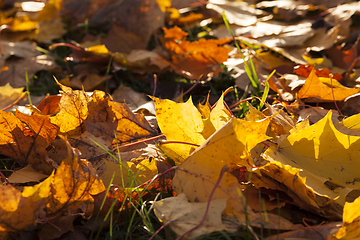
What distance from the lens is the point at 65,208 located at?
76 centimetres

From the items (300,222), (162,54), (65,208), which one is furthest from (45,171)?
(162,54)

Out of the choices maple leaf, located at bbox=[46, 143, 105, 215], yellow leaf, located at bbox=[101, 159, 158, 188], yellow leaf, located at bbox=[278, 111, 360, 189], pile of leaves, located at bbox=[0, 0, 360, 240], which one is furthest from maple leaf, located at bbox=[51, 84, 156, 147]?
yellow leaf, located at bbox=[278, 111, 360, 189]

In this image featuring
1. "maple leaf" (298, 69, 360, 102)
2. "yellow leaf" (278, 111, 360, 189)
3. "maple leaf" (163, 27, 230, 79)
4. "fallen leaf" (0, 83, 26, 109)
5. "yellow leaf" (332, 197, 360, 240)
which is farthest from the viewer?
"maple leaf" (163, 27, 230, 79)

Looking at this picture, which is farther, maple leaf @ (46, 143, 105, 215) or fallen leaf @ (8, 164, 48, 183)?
fallen leaf @ (8, 164, 48, 183)

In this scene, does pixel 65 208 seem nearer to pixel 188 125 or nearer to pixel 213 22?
pixel 188 125

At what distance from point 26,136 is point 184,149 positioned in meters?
0.49

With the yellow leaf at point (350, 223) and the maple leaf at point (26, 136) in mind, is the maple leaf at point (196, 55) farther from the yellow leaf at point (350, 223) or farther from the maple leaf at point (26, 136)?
the yellow leaf at point (350, 223)

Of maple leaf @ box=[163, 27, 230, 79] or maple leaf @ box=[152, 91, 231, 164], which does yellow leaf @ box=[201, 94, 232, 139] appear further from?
maple leaf @ box=[163, 27, 230, 79]

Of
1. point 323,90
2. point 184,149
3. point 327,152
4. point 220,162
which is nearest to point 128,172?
point 184,149

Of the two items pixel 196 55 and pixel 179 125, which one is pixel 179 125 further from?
pixel 196 55

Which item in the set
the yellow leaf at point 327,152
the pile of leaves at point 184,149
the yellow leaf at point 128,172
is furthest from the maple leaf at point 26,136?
the yellow leaf at point 327,152

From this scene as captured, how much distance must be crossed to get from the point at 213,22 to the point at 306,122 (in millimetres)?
1498

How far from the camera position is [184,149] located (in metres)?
0.89

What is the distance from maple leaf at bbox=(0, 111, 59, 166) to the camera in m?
0.92
